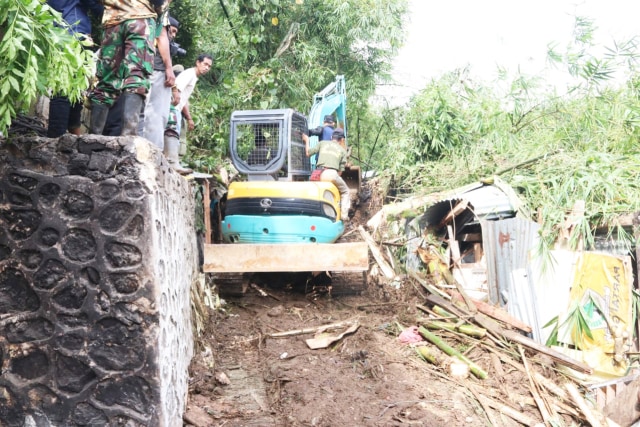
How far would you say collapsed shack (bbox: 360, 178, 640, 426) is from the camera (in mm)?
5945

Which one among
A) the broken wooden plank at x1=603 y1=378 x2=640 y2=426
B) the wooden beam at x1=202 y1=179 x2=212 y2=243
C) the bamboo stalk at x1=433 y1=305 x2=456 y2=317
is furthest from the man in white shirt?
the broken wooden plank at x1=603 y1=378 x2=640 y2=426

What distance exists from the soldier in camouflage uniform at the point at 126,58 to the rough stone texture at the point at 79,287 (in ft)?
2.23

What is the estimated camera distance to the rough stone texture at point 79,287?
3207 millimetres

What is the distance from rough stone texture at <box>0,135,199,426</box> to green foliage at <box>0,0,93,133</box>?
1.79ft

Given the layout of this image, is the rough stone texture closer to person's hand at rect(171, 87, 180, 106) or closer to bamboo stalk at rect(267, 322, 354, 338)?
person's hand at rect(171, 87, 180, 106)

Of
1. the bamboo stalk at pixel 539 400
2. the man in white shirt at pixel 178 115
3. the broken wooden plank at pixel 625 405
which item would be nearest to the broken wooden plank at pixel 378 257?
the bamboo stalk at pixel 539 400

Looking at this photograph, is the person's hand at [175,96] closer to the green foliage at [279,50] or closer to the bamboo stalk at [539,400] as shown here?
the green foliage at [279,50]

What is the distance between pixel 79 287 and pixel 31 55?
4.24ft

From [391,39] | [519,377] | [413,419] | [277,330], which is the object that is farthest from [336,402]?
[391,39]

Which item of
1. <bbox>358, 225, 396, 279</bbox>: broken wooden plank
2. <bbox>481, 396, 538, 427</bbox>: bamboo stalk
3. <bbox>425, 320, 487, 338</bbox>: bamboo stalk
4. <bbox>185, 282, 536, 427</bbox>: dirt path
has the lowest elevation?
<bbox>481, 396, 538, 427</bbox>: bamboo stalk

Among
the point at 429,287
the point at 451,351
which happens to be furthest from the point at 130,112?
the point at 429,287

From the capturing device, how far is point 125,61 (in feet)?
12.6

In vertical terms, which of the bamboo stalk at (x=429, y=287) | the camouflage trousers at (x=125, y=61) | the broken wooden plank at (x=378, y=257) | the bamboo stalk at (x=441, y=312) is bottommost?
the bamboo stalk at (x=441, y=312)

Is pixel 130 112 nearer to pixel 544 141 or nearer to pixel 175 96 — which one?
pixel 175 96
